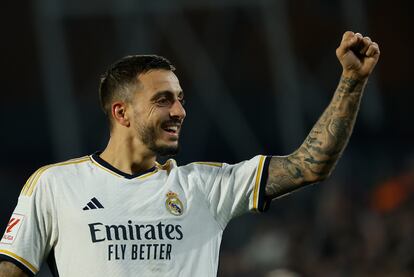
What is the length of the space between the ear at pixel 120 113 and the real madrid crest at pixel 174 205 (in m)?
0.38

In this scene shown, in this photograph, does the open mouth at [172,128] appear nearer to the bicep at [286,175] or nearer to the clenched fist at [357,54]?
the bicep at [286,175]

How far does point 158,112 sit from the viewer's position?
3787 mm

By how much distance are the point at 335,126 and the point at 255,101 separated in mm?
9090

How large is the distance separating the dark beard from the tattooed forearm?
400 mm

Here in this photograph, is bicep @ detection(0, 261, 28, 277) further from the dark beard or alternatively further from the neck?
the dark beard

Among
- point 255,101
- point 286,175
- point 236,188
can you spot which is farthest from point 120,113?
point 255,101

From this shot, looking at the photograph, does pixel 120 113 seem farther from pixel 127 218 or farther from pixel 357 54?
pixel 357 54

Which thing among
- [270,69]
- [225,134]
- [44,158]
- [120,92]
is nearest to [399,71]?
[270,69]

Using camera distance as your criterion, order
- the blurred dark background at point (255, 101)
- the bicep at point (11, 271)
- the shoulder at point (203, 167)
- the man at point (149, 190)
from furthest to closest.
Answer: the blurred dark background at point (255, 101) < the shoulder at point (203, 167) < the bicep at point (11, 271) < the man at point (149, 190)

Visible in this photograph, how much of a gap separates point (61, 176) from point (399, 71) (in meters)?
9.35

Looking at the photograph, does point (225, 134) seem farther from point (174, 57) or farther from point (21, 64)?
point (21, 64)

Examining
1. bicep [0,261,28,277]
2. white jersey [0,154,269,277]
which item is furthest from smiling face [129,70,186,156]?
bicep [0,261,28,277]

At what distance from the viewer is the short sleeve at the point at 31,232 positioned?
3.66 metres

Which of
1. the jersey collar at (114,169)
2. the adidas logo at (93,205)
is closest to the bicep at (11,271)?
the adidas logo at (93,205)
